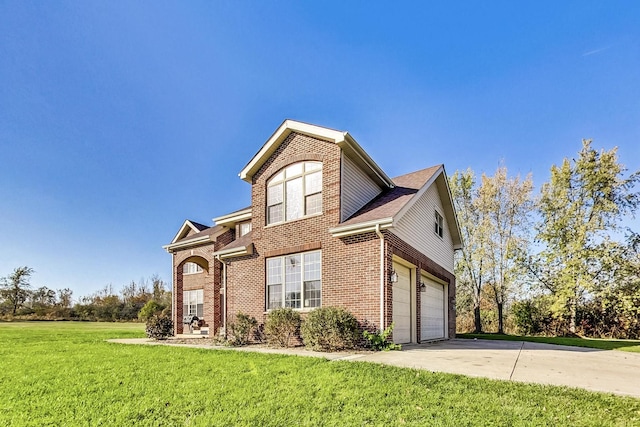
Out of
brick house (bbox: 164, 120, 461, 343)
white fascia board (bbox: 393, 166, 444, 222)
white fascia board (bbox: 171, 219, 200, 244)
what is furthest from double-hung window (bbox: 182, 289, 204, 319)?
white fascia board (bbox: 393, 166, 444, 222)

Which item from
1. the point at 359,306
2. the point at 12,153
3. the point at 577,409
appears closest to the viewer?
the point at 577,409

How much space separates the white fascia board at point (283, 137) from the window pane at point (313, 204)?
6.17 ft

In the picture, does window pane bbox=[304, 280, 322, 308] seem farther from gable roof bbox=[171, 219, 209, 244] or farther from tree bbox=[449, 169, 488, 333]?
tree bbox=[449, 169, 488, 333]

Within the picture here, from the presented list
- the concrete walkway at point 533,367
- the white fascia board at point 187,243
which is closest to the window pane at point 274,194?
the concrete walkway at point 533,367

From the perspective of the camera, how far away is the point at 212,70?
51.0ft

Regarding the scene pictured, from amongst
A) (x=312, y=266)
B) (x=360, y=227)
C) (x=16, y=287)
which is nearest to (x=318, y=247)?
(x=312, y=266)

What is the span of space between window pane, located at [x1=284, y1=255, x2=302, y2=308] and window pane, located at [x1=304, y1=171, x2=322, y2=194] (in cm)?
220

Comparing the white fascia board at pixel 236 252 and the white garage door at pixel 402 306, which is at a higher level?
the white fascia board at pixel 236 252

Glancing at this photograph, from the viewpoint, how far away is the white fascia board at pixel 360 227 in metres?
9.84

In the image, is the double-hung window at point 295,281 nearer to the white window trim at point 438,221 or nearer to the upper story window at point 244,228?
the upper story window at point 244,228

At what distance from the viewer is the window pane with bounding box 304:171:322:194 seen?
38.9 ft

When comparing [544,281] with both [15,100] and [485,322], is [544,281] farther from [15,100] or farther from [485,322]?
[15,100]

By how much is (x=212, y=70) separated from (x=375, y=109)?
7289 mm

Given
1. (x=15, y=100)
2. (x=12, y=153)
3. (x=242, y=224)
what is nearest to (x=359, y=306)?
(x=242, y=224)
